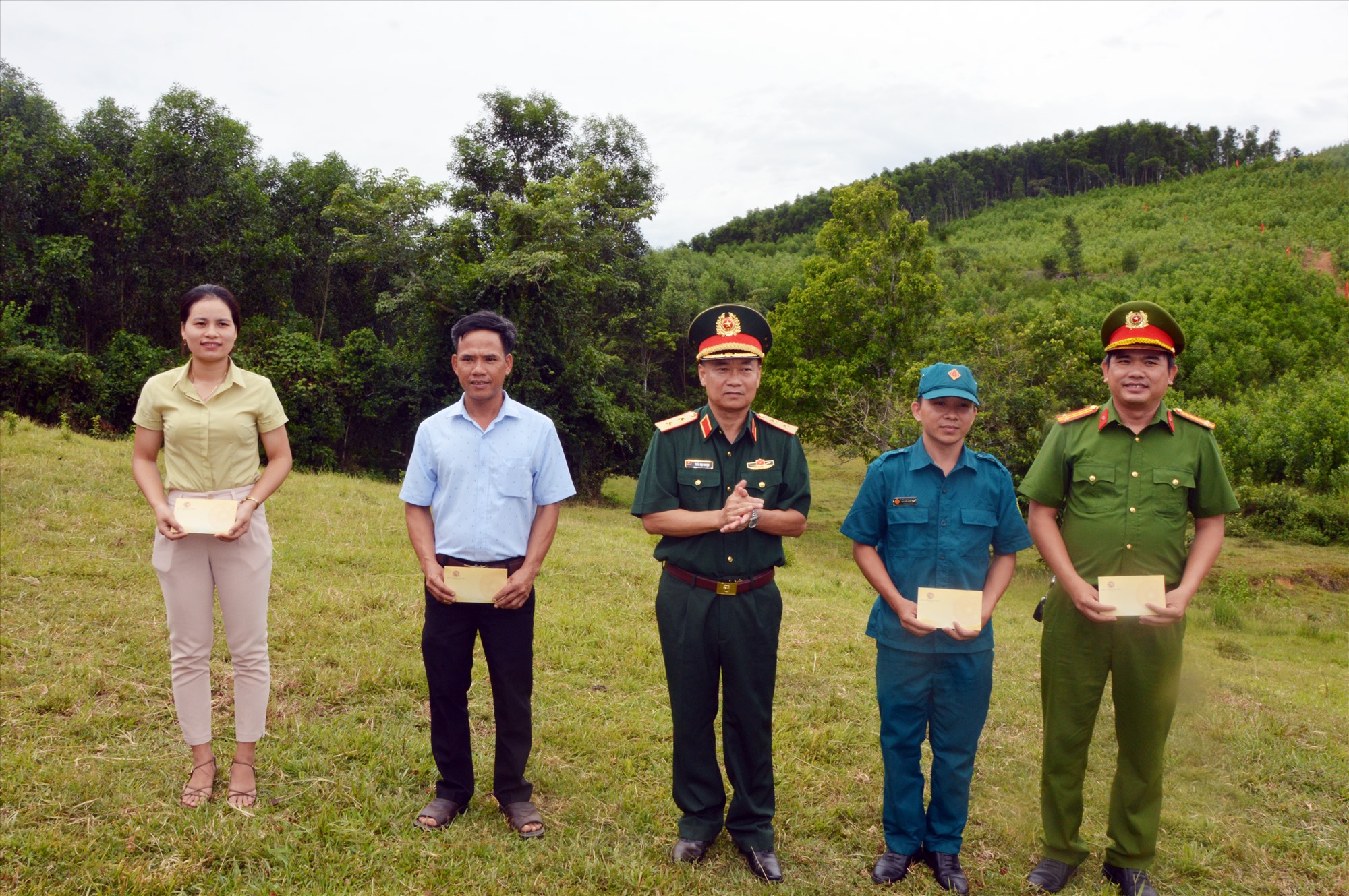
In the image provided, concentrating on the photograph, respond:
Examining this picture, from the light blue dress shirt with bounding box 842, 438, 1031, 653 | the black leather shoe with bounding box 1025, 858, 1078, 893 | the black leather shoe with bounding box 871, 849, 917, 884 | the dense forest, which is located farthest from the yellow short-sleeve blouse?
the dense forest

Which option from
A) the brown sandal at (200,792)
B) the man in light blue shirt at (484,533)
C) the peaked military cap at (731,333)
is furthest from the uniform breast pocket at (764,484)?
the brown sandal at (200,792)

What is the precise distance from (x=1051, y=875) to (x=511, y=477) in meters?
3.00

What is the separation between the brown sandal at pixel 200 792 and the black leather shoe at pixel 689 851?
2178 millimetres

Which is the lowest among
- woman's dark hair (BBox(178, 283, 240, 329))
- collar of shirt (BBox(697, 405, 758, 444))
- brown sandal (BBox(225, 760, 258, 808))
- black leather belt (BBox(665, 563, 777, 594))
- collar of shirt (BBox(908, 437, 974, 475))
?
brown sandal (BBox(225, 760, 258, 808))

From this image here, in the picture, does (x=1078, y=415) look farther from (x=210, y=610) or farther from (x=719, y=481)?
(x=210, y=610)

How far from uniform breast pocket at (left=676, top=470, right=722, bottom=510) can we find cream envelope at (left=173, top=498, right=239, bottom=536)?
6.35ft

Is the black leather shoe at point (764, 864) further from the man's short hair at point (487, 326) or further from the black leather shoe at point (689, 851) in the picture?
the man's short hair at point (487, 326)

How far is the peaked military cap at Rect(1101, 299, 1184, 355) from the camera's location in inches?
139

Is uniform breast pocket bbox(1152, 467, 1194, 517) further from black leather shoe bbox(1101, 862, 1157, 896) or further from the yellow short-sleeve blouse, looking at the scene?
the yellow short-sleeve blouse

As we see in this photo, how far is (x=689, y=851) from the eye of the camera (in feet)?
12.0

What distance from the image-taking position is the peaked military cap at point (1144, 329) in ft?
11.6

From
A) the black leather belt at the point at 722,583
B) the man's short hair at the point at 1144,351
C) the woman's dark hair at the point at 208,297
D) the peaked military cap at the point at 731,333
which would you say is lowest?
the black leather belt at the point at 722,583

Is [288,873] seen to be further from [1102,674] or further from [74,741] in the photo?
[1102,674]

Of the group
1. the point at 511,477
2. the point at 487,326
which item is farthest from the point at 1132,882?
the point at 487,326
